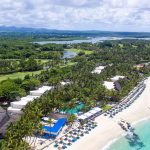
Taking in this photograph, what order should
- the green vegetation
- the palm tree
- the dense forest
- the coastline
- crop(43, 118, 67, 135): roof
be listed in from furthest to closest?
the green vegetation → the palm tree → crop(43, 118, 67, 135): roof → the coastline → the dense forest

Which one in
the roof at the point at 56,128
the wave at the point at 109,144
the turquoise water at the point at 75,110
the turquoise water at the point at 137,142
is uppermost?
the roof at the point at 56,128

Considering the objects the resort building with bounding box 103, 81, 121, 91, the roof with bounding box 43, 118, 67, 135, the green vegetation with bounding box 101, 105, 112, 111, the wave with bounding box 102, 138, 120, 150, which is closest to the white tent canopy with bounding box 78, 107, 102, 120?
the green vegetation with bounding box 101, 105, 112, 111

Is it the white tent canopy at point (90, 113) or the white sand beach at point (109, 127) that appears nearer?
the white sand beach at point (109, 127)

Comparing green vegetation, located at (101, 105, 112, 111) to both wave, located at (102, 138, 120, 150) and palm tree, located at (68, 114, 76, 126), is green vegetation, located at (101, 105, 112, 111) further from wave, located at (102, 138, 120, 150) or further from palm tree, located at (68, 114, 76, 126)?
wave, located at (102, 138, 120, 150)

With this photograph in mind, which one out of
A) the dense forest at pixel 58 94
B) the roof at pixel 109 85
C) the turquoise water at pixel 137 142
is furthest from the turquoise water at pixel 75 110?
the roof at pixel 109 85

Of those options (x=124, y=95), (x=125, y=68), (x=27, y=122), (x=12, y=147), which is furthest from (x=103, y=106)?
(x=125, y=68)

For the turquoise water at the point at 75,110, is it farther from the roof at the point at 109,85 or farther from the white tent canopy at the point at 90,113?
the roof at the point at 109,85

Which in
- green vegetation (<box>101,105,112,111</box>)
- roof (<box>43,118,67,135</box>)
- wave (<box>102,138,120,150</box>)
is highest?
roof (<box>43,118,67,135</box>)

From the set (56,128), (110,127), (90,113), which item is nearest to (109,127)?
(110,127)

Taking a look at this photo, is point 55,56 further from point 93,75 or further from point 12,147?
point 12,147
